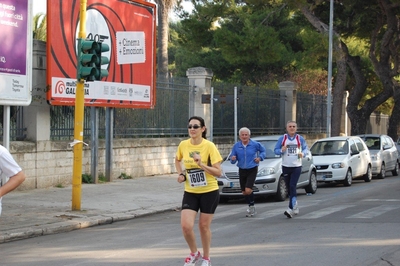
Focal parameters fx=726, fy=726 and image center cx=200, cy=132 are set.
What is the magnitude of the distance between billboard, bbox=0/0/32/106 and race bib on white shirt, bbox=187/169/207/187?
8.07 m

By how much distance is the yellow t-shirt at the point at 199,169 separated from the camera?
841cm

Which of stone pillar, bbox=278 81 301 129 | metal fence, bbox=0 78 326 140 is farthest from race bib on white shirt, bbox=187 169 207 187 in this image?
stone pillar, bbox=278 81 301 129

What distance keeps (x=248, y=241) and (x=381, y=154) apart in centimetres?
1632

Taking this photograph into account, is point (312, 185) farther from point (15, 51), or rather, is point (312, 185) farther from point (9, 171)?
point (9, 171)

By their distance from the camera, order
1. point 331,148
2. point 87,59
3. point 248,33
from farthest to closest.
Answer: point 248,33 < point 331,148 < point 87,59

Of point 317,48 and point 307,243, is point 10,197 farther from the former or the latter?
point 317,48

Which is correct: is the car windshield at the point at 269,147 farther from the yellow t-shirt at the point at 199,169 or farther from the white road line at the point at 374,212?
the yellow t-shirt at the point at 199,169

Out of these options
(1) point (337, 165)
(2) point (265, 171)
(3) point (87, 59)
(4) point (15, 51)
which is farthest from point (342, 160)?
(4) point (15, 51)

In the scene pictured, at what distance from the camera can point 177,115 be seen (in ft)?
82.6

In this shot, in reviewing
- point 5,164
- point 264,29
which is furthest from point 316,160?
point 5,164

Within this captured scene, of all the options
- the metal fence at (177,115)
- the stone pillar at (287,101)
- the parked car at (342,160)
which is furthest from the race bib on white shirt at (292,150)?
the stone pillar at (287,101)

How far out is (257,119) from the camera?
31812 mm

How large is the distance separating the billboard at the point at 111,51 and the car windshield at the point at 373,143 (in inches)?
352

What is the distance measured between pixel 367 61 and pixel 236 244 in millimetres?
33199
